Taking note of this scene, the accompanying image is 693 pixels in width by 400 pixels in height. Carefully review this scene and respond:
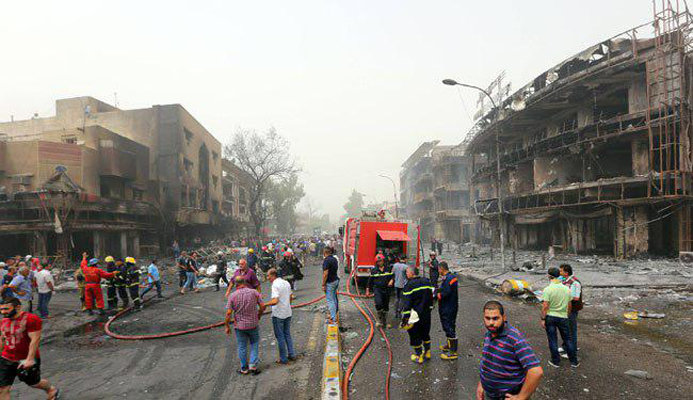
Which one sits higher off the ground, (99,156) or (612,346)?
(99,156)

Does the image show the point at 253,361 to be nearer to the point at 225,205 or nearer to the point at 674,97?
the point at 674,97

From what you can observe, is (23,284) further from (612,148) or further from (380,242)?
(612,148)

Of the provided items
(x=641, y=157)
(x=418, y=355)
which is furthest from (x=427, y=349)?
(x=641, y=157)

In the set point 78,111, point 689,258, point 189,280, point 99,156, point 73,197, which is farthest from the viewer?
point 78,111

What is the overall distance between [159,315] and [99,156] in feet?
69.5

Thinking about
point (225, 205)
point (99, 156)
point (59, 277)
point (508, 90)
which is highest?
point (508, 90)

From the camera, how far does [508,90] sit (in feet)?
97.2

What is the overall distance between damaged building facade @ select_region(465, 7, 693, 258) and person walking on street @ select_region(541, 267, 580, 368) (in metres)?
10.6

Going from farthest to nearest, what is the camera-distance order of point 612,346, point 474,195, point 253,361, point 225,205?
point 225,205 < point 474,195 < point 612,346 < point 253,361

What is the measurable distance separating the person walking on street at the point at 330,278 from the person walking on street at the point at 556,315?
4200 mm

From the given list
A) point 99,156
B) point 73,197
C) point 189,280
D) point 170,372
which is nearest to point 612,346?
point 170,372

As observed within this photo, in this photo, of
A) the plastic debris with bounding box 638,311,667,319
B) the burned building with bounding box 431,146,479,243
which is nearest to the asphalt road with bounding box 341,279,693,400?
the plastic debris with bounding box 638,311,667,319

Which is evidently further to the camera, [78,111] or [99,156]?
[78,111]

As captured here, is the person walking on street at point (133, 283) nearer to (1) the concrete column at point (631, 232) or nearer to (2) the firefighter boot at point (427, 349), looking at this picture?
(2) the firefighter boot at point (427, 349)
